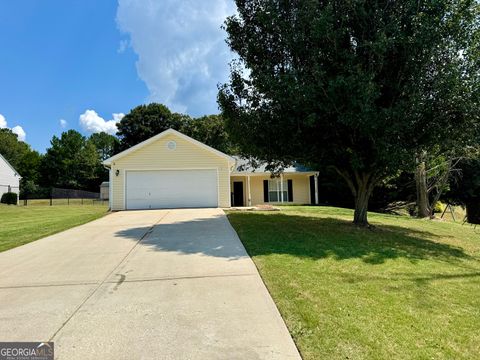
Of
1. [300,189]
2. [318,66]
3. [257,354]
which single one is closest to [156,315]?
[257,354]

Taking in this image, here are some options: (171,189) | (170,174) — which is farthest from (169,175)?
(171,189)

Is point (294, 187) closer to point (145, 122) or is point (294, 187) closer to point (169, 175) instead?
point (169, 175)

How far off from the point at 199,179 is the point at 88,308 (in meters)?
13.5

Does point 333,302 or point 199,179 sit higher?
point 199,179

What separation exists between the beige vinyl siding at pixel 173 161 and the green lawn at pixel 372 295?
30.3 feet

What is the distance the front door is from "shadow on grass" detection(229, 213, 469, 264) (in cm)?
1280

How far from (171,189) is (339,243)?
36.8 feet

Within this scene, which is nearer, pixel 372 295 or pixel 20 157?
pixel 372 295

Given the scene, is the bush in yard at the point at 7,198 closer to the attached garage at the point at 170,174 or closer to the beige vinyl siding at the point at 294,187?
the attached garage at the point at 170,174

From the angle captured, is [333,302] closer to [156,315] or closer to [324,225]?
[156,315]

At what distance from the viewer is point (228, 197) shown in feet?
57.3

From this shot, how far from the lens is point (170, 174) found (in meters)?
17.3

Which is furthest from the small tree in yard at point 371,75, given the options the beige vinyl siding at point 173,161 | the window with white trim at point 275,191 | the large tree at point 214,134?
the large tree at point 214,134

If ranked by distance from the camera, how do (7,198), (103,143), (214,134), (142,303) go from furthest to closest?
(103,143)
(214,134)
(7,198)
(142,303)
